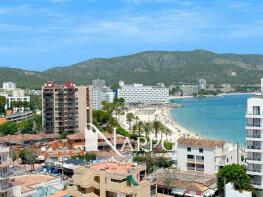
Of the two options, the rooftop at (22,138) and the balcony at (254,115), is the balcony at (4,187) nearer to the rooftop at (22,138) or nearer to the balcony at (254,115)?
the balcony at (254,115)

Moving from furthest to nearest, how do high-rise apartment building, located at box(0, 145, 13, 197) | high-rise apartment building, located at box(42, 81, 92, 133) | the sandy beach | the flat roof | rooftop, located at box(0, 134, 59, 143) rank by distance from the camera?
the sandy beach < high-rise apartment building, located at box(42, 81, 92, 133) < rooftop, located at box(0, 134, 59, 143) < the flat roof < high-rise apartment building, located at box(0, 145, 13, 197)

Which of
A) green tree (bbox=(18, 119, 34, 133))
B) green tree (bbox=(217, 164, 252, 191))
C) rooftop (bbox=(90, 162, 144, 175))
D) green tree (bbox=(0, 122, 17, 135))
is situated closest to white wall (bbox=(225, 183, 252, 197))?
green tree (bbox=(217, 164, 252, 191))

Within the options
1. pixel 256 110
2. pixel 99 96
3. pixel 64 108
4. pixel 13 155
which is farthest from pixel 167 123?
pixel 256 110

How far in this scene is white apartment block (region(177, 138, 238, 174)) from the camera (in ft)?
107

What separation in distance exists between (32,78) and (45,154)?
161 metres

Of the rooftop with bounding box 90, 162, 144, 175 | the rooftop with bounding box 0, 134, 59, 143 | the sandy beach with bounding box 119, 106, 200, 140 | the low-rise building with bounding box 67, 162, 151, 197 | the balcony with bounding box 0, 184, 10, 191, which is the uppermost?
the rooftop with bounding box 90, 162, 144, 175

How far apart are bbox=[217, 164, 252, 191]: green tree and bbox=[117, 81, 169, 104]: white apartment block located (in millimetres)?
113156

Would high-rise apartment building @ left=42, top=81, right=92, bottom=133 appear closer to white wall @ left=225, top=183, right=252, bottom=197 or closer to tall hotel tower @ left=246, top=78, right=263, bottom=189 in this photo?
A: tall hotel tower @ left=246, top=78, right=263, bottom=189

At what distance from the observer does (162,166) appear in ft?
115

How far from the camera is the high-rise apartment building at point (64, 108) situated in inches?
2231

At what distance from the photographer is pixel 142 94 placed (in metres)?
145

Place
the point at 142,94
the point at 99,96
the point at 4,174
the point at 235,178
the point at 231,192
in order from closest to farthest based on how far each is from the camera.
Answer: the point at 4,174
the point at 231,192
the point at 235,178
the point at 99,96
the point at 142,94

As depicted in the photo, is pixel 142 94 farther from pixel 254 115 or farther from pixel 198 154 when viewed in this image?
pixel 254 115

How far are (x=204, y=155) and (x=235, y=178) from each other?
685cm
